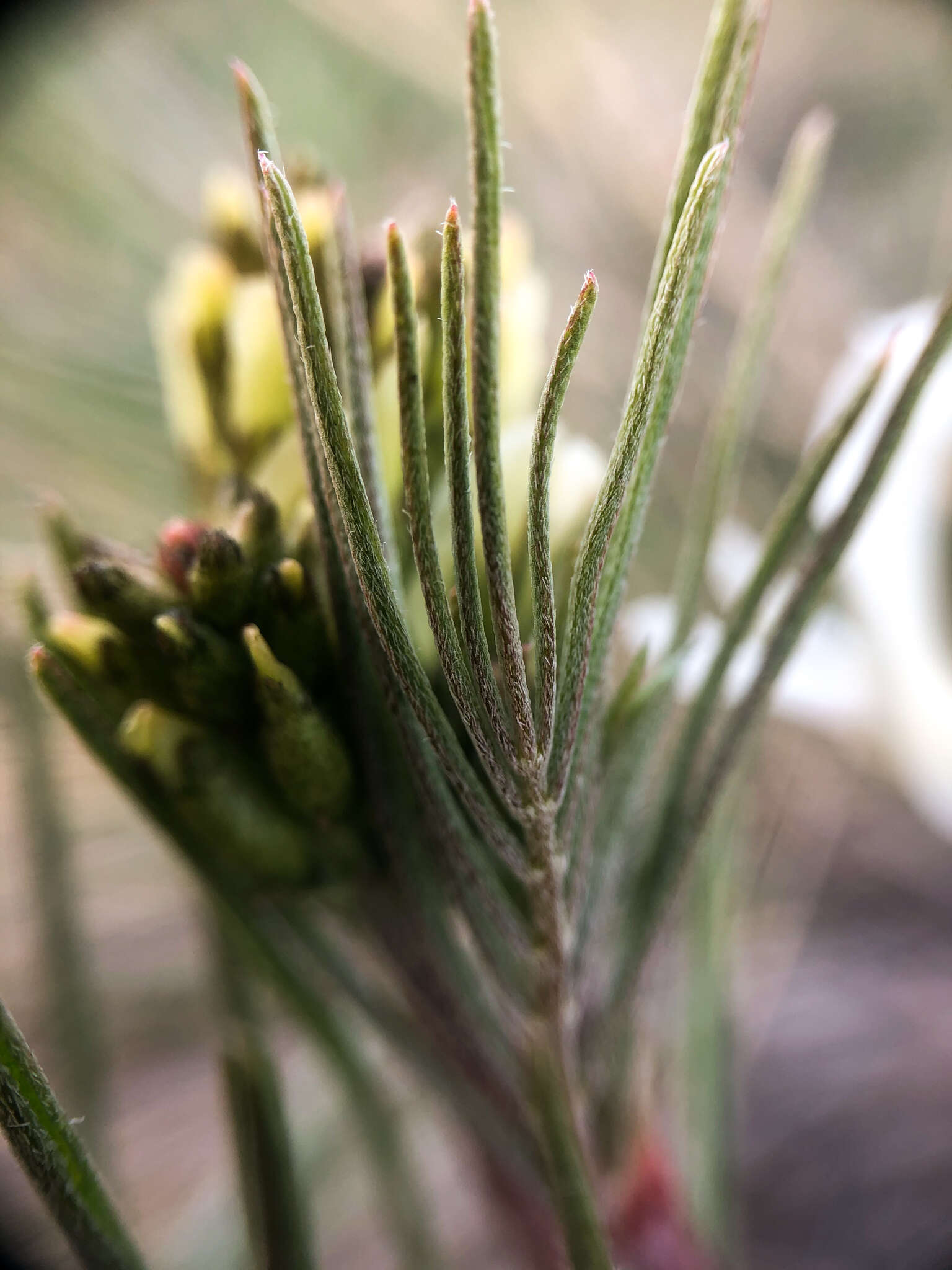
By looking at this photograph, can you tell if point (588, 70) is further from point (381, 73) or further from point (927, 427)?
point (927, 427)

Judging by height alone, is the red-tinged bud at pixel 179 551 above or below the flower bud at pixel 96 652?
above

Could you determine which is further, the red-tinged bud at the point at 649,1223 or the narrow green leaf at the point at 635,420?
the red-tinged bud at the point at 649,1223

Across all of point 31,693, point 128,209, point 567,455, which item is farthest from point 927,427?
point 128,209

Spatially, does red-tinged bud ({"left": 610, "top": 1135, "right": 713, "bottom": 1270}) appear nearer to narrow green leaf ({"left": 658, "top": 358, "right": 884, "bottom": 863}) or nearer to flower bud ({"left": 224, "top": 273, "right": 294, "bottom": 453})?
narrow green leaf ({"left": 658, "top": 358, "right": 884, "bottom": 863})

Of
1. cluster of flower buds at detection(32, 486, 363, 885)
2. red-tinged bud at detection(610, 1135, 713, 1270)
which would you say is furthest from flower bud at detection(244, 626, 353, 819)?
red-tinged bud at detection(610, 1135, 713, 1270)

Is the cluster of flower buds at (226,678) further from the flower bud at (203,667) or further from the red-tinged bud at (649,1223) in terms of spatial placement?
the red-tinged bud at (649,1223)

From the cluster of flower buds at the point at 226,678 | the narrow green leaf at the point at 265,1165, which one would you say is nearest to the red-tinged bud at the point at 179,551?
the cluster of flower buds at the point at 226,678

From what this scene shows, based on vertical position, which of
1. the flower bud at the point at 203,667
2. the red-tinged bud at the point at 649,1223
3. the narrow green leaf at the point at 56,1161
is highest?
the flower bud at the point at 203,667
